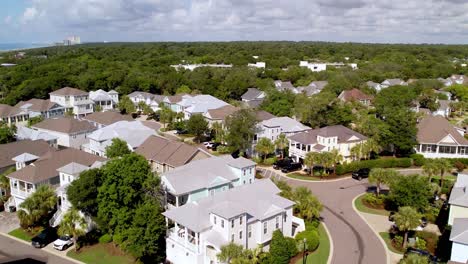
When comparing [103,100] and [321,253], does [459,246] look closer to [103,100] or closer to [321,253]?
[321,253]

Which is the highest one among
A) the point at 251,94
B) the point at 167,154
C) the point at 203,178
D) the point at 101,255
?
the point at 251,94

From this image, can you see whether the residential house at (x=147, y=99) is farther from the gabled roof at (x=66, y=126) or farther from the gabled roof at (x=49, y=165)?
the gabled roof at (x=49, y=165)

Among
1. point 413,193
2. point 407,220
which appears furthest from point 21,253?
point 413,193

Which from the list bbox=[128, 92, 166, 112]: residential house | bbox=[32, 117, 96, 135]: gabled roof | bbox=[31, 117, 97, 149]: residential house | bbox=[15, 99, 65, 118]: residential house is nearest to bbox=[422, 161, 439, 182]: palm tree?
bbox=[31, 117, 97, 149]: residential house

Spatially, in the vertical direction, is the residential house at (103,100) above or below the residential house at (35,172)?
above

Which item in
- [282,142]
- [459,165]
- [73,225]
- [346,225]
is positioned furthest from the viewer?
[282,142]

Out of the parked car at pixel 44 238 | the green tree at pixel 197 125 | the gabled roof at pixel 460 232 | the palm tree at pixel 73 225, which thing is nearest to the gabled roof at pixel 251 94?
the green tree at pixel 197 125

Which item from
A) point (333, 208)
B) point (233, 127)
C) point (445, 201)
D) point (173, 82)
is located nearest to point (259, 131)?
point (233, 127)
